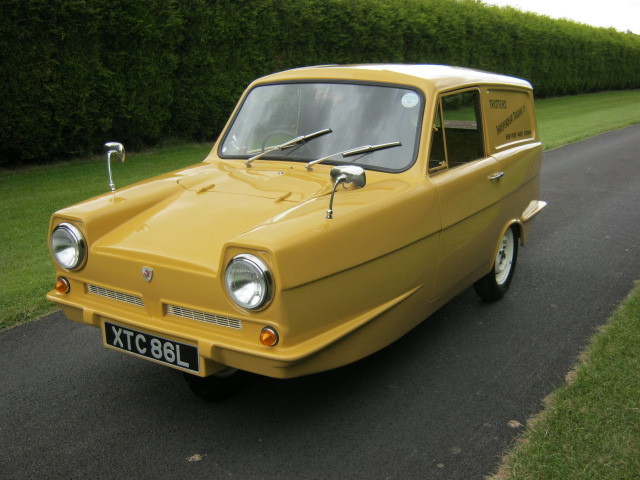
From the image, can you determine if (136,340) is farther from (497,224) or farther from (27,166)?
(27,166)

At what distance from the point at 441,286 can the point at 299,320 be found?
1.41m

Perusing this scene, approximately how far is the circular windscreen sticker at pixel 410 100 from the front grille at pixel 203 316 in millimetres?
1882

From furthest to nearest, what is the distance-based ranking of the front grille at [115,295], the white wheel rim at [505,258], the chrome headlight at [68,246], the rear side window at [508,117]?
1. the white wheel rim at [505,258]
2. the rear side window at [508,117]
3. the chrome headlight at [68,246]
4. the front grille at [115,295]

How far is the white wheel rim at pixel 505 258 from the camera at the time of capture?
536cm

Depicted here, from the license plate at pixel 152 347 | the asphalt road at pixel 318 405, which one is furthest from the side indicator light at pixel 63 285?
the asphalt road at pixel 318 405

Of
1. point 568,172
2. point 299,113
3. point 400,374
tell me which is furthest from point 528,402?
point 568,172

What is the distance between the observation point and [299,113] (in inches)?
174

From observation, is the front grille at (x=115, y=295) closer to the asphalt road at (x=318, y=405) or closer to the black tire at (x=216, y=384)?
the black tire at (x=216, y=384)

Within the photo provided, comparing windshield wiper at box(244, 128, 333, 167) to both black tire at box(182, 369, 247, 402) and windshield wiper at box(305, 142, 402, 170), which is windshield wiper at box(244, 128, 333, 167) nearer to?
windshield wiper at box(305, 142, 402, 170)

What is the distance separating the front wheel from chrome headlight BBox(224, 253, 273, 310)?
103 inches

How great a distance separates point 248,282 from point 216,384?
97 cm

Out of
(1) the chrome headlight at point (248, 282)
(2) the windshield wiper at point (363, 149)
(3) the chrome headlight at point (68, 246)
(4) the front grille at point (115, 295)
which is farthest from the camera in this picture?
(2) the windshield wiper at point (363, 149)

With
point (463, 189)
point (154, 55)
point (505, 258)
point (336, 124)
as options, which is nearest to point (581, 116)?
point (154, 55)

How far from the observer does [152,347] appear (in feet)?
10.9
